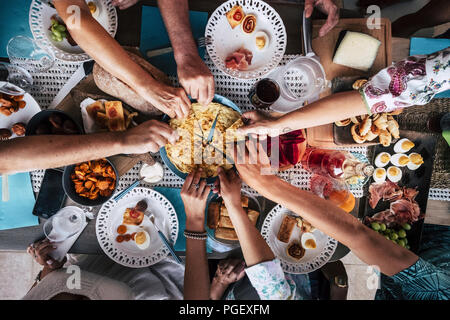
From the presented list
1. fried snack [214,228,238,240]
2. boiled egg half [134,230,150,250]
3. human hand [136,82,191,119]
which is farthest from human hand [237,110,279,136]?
boiled egg half [134,230,150,250]

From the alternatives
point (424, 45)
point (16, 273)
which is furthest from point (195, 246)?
point (16, 273)

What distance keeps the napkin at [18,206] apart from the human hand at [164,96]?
0.82m

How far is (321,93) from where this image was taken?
151 centimetres

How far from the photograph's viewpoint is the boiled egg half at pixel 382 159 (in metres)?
1.61

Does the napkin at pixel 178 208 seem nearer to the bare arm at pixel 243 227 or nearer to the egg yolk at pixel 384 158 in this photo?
the bare arm at pixel 243 227

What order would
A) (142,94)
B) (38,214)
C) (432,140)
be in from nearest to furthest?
(142,94), (38,214), (432,140)

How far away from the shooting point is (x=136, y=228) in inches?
58.3

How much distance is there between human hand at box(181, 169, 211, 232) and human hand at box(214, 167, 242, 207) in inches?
2.6

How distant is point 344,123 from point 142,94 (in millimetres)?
1101

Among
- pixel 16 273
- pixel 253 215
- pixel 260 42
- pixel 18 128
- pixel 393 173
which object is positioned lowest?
pixel 16 273

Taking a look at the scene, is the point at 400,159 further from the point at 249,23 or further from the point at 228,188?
the point at 249,23

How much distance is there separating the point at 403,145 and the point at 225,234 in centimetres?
122
